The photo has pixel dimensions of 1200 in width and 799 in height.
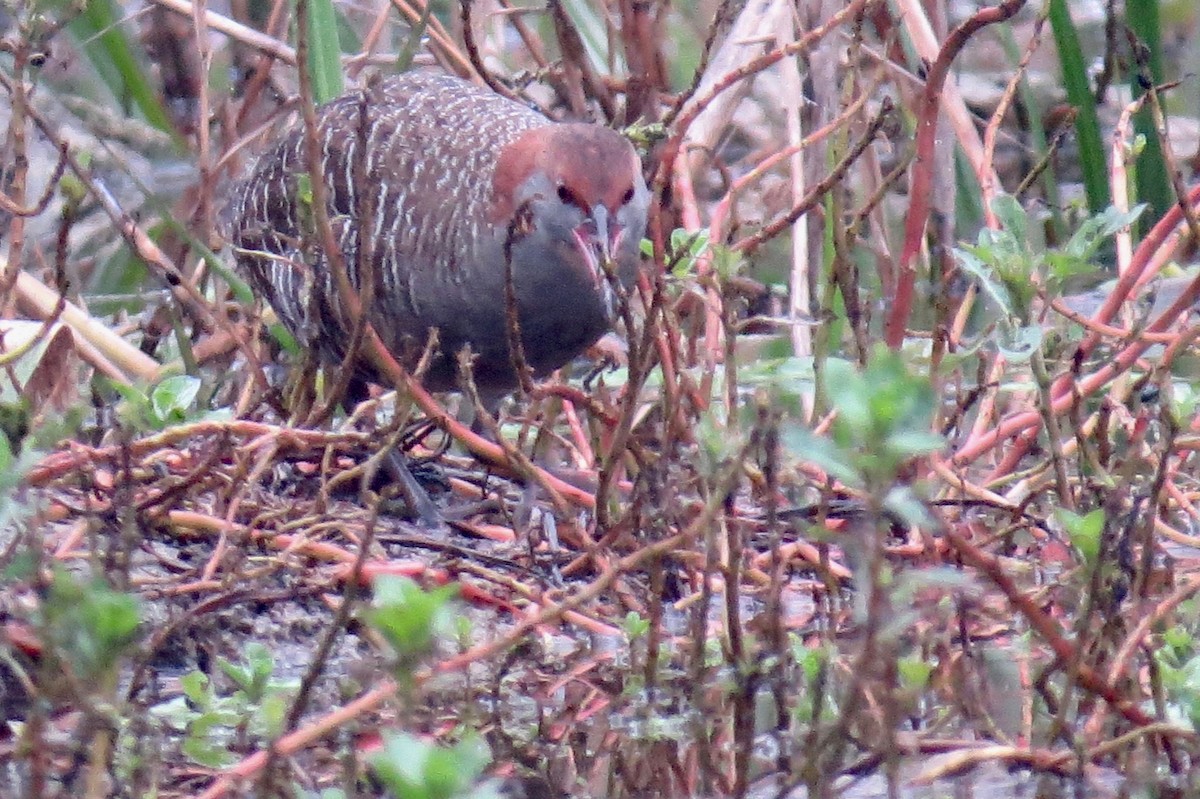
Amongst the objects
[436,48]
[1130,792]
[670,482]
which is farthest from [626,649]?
[436,48]

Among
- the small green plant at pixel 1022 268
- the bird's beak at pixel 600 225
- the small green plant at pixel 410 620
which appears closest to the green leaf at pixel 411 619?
the small green plant at pixel 410 620

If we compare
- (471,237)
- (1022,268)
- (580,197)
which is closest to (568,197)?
(580,197)

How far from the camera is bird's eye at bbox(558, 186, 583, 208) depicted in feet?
11.0

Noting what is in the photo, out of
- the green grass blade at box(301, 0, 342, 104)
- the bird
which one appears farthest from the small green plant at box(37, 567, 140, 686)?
the green grass blade at box(301, 0, 342, 104)

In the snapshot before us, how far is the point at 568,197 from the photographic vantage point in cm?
338

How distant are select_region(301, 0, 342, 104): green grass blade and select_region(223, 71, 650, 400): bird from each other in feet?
0.58

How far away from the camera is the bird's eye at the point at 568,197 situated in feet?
11.0

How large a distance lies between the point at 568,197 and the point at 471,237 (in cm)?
25

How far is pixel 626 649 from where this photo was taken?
264cm

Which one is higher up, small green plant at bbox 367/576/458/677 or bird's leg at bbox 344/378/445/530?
small green plant at bbox 367/576/458/677

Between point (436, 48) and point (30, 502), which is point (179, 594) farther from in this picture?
point (436, 48)

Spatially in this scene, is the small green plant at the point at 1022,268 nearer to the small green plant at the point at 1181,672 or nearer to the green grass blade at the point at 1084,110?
the small green plant at the point at 1181,672

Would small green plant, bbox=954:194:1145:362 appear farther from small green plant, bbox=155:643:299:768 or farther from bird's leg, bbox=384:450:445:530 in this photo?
bird's leg, bbox=384:450:445:530

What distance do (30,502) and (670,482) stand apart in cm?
83
